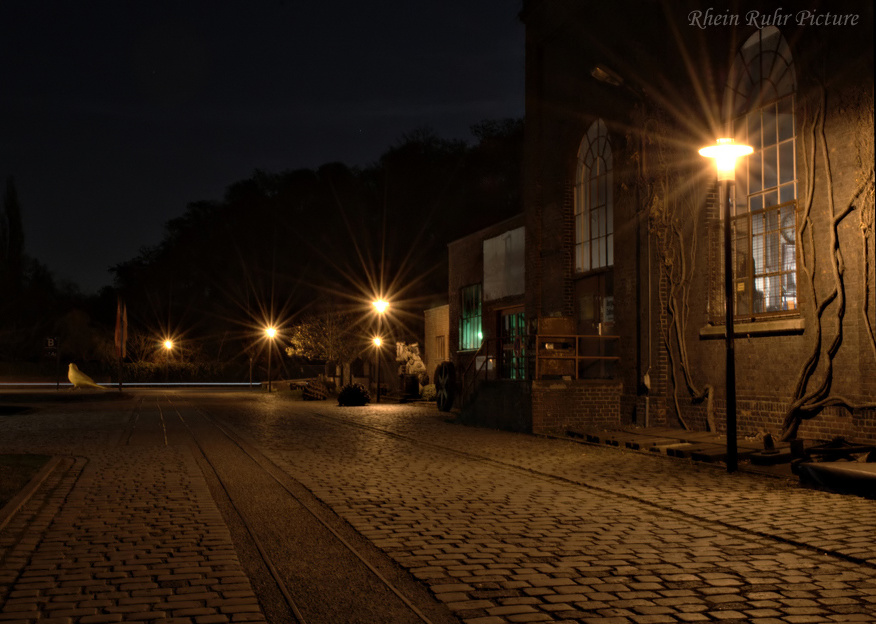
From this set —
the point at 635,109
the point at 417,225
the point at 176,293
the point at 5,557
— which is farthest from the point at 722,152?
the point at 176,293

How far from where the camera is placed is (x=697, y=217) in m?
17.2

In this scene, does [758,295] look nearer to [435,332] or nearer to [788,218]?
[788,218]

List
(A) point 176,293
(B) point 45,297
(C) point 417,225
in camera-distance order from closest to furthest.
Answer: (C) point 417,225 → (A) point 176,293 → (B) point 45,297

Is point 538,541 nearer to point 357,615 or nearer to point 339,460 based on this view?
point 357,615

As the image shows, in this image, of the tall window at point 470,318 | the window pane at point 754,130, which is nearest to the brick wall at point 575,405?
the window pane at point 754,130

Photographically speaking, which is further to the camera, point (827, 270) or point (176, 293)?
point (176, 293)

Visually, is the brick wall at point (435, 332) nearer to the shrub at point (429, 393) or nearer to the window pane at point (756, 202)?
the shrub at point (429, 393)

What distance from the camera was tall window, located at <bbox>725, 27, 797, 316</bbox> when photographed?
14789 millimetres

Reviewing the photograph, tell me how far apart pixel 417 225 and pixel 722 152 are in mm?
44390

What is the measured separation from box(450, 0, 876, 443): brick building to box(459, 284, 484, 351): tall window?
6.00 metres

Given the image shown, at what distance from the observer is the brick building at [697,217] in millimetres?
13328

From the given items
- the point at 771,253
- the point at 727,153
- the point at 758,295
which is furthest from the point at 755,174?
the point at 727,153

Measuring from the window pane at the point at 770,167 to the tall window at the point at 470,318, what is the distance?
15.4m

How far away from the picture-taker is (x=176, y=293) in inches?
2687
